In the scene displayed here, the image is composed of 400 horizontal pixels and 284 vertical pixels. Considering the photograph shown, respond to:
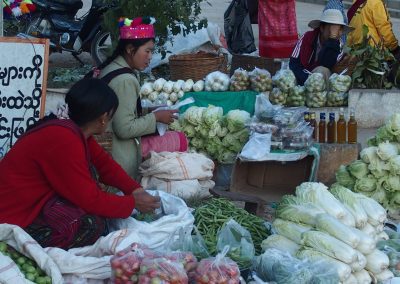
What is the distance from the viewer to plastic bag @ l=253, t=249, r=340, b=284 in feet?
13.6

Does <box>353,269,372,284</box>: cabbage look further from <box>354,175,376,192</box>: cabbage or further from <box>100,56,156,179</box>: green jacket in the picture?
<box>100,56,156,179</box>: green jacket

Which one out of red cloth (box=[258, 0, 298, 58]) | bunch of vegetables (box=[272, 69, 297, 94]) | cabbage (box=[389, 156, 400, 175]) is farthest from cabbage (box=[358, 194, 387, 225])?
red cloth (box=[258, 0, 298, 58])

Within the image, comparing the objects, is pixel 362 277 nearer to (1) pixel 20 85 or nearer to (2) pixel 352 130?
(2) pixel 352 130

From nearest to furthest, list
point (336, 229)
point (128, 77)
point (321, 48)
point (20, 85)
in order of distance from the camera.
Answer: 1. point (336, 229)
2. point (128, 77)
3. point (20, 85)
4. point (321, 48)

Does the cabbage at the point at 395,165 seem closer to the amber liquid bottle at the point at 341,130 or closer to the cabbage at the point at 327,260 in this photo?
the amber liquid bottle at the point at 341,130

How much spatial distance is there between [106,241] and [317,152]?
2.55 m

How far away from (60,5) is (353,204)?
6.92 m

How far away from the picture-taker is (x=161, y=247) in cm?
462

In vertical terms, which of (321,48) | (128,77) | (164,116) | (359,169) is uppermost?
(128,77)

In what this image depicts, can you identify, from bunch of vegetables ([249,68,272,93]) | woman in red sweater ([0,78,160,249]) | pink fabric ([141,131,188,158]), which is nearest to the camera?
woman in red sweater ([0,78,160,249])

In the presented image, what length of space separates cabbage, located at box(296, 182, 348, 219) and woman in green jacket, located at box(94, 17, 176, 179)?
1.40 metres

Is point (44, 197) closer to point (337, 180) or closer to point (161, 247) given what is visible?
point (161, 247)

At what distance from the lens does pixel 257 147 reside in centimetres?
647

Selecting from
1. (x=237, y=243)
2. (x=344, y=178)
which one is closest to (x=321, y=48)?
(x=344, y=178)
